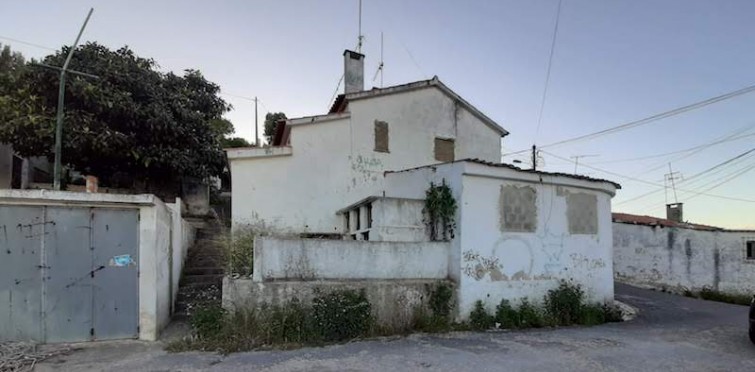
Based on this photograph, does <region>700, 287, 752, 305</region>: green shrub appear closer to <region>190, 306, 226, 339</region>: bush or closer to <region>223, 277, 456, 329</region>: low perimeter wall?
<region>223, 277, 456, 329</region>: low perimeter wall

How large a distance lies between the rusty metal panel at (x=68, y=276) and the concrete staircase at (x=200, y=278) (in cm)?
187

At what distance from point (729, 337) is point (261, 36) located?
12924mm

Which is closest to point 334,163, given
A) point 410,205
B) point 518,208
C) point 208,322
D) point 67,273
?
point 410,205

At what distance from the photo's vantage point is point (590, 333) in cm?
934

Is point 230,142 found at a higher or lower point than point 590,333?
higher

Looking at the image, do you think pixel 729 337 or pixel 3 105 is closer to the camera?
pixel 729 337

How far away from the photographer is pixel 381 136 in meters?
14.6

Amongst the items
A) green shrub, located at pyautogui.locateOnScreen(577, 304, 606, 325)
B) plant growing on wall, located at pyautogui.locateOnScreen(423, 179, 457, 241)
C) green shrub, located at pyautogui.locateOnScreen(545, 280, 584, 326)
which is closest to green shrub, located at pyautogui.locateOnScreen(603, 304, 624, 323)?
green shrub, located at pyautogui.locateOnScreen(577, 304, 606, 325)

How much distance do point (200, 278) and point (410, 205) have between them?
18.4 ft

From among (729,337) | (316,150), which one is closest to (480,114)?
(316,150)

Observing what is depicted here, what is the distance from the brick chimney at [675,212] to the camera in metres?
26.3

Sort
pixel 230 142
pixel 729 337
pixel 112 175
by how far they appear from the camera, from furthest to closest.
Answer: pixel 230 142 → pixel 112 175 → pixel 729 337

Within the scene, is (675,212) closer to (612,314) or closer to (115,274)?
(612,314)

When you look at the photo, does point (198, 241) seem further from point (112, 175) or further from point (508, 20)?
point (508, 20)
